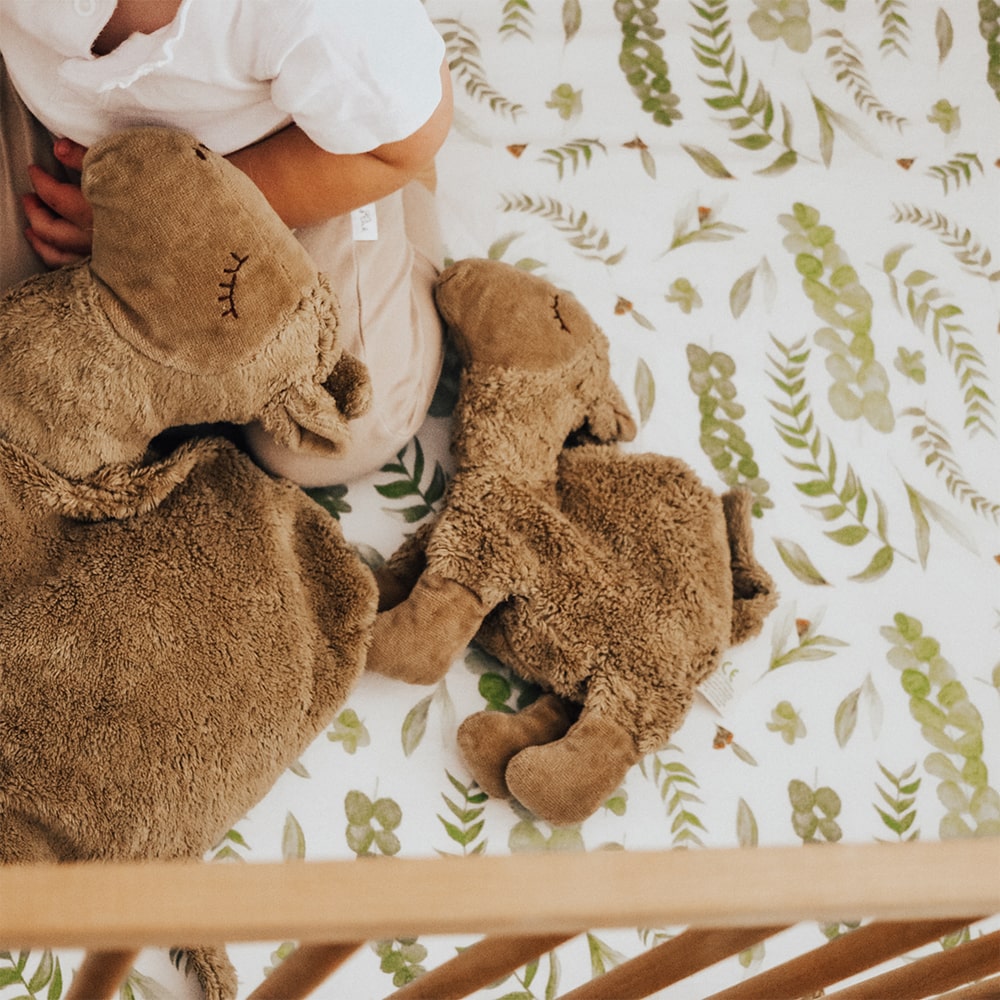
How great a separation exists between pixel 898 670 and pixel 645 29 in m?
0.82

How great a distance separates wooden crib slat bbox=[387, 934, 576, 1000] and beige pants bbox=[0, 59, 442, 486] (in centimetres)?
46

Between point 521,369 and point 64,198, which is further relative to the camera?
point 521,369

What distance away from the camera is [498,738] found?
0.87 metres

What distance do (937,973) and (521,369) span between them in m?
0.61

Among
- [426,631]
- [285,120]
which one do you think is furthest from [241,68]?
[426,631]

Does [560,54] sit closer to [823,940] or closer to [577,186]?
[577,186]

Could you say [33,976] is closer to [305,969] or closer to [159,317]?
[305,969]

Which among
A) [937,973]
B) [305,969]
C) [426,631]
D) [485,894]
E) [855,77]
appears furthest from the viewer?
[855,77]

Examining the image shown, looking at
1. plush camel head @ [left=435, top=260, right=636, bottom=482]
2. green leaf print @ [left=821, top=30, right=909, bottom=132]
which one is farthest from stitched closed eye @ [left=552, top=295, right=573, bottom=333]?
green leaf print @ [left=821, top=30, right=909, bottom=132]

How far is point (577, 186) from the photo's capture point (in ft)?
3.67

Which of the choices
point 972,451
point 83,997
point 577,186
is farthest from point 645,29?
point 83,997

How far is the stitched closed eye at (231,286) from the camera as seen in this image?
2.36 feet

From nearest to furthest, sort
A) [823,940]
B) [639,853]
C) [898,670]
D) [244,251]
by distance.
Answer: [639,853]
[244,251]
[823,940]
[898,670]

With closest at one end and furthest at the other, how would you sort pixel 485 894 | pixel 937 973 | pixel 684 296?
1. pixel 485 894
2. pixel 937 973
3. pixel 684 296
